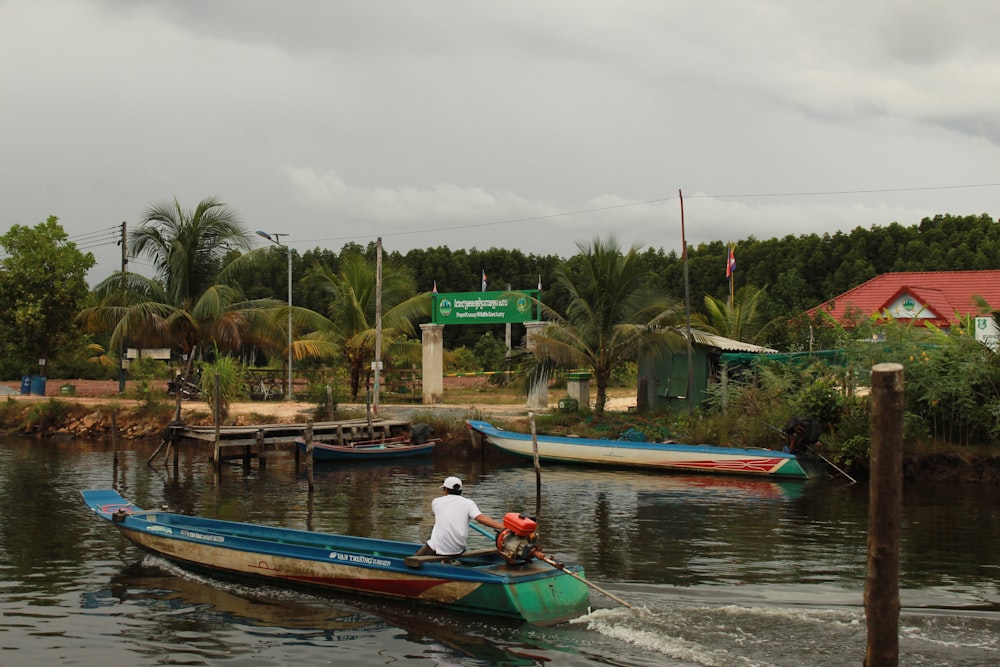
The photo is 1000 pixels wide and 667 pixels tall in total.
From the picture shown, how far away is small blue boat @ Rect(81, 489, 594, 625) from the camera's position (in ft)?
37.5

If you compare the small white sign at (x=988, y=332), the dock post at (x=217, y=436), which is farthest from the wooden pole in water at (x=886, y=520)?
the dock post at (x=217, y=436)

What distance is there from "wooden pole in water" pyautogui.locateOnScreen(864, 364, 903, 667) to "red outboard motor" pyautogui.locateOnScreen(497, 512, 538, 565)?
15.4 ft

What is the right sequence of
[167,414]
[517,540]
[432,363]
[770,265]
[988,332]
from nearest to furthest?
[517,540] < [167,414] < [988,332] < [432,363] < [770,265]

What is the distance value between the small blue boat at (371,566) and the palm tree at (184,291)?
19.7 meters

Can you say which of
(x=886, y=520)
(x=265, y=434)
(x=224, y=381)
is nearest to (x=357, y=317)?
(x=224, y=381)

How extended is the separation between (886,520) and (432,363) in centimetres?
2874

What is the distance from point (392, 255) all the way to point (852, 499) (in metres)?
52.1

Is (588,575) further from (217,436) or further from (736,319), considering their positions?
(736,319)

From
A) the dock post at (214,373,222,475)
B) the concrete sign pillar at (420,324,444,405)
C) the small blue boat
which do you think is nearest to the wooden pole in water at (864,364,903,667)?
the small blue boat

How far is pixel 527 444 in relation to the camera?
2755 cm

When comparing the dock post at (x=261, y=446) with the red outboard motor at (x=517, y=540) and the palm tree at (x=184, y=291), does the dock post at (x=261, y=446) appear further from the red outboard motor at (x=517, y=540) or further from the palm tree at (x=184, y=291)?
the red outboard motor at (x=517, y=540)

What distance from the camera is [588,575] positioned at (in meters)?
14.1

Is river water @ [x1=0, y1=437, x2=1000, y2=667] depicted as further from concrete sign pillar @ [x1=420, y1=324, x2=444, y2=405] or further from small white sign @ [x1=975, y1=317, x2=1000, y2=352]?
concrete sign pillar @ [x1=420, y1=324, x2=444, y2=405]

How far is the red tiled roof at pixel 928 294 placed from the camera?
132 ft
